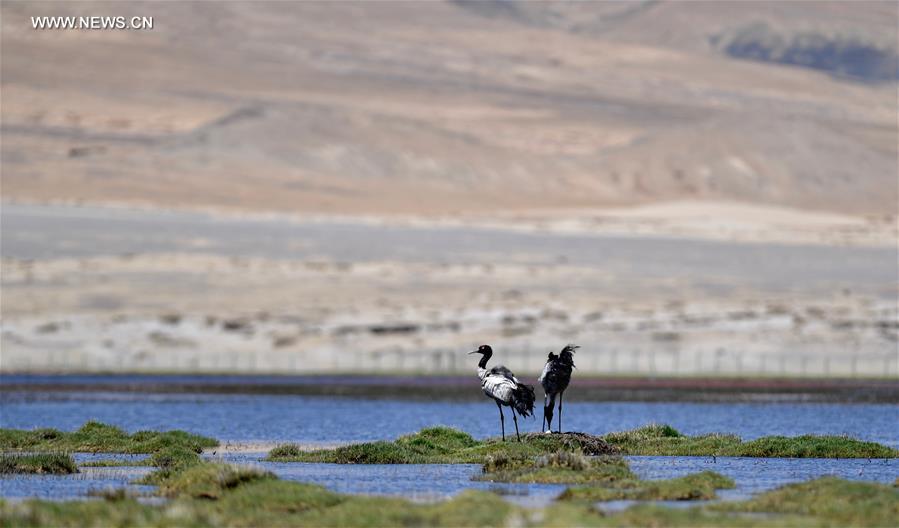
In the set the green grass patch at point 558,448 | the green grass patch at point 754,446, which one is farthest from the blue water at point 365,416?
the green grass patch at point 558,448

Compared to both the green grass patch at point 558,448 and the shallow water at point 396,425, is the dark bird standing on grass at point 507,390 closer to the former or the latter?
the green grass patch at point 558,448

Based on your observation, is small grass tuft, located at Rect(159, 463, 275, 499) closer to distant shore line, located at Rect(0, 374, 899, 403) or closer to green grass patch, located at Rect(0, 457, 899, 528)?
green grass patch, located at Rect(0, 457, 899, 528)

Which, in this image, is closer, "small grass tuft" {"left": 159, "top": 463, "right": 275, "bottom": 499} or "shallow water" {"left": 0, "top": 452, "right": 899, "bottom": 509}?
"small grass tuft" {"left": 159, "top": 463, "right": 275, "bottom": 499}

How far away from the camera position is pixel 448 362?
8900cm

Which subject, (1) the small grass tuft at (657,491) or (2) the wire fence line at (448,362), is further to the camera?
(2) the wire fence line at (448,362)

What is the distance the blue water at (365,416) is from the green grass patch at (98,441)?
473 centimetres

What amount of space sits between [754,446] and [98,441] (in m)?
13.8

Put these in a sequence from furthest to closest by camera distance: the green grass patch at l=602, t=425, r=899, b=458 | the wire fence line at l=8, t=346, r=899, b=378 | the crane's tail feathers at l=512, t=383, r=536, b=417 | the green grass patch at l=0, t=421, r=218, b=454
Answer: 1. the wire fence line at l=8, t=346, r=899, b=378
2. the green grass patch at l=0, t=421, r=218, b=454
3. the green grass patch at l=602, t=425, r=899, b=458
4. the crane's tail feathers at l=512, t=383, r=536, b=417

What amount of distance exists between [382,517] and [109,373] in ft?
205

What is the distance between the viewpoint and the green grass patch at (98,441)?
119 ft

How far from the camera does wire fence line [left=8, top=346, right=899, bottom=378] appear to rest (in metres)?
85.9

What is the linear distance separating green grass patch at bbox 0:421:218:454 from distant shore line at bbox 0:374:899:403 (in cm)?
2727

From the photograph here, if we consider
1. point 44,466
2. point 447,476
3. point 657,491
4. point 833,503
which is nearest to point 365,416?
point 44,466

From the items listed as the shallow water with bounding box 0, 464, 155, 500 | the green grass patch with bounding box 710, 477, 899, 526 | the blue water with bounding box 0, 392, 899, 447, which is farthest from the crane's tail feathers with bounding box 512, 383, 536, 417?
the blue water with bounding box 0, 392, 899, 447
